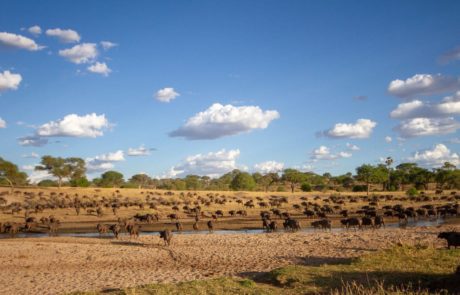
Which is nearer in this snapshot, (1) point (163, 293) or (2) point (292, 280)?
(1) point (163, 293)

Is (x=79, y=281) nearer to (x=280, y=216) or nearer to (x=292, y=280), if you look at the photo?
(x=292, y=280)

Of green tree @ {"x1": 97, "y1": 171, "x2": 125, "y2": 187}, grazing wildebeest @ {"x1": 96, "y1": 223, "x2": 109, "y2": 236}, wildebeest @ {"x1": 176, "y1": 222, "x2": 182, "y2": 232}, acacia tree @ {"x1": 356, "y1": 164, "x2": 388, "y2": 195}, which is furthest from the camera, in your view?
green tree @ {"x1": 97, "y1": 171, "x2": 125, "y2": 187}

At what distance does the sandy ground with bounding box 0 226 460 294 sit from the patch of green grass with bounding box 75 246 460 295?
2620 mm

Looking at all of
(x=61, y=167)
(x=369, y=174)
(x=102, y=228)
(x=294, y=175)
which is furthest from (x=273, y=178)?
(x=102, y=228)

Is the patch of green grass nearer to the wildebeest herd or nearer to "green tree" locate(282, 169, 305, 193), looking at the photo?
the wildebeest herd

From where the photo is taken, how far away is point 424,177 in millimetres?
99250

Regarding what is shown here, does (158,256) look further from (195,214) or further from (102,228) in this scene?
(195,214)

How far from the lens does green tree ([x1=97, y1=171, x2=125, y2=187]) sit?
10719 centimetres

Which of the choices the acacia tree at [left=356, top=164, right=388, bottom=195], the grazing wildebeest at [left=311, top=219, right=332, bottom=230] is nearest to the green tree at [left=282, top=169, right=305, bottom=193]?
the acacia tree at [left=356, top=164, right=388, bottom=195]

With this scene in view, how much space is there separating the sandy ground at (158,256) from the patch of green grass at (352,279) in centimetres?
262

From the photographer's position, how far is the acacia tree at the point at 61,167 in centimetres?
8556

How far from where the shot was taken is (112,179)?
109 m

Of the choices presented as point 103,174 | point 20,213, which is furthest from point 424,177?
point 20,213

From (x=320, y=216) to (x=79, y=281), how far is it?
2904 cm
